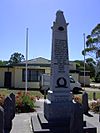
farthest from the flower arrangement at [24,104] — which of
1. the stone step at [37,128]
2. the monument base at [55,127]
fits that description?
the monument base at [55,127]

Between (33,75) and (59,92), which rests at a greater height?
(33,75)

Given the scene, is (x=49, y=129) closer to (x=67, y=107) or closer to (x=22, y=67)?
(x=67, y=107)

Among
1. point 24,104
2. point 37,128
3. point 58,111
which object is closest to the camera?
point 37,128

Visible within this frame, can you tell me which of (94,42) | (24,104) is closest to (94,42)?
(94,42)

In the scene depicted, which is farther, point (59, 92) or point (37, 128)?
point (59, 92)

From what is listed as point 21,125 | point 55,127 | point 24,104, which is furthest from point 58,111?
point 24,104

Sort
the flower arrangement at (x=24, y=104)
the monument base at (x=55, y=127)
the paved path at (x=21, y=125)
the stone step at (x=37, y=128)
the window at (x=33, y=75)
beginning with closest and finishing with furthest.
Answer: the stone step at (x=37, y=128)
the monument base at (x=55, y=127)
the paved path at (x=21, y=125)
the flower arrangement at (x=24, y=104)
the window at (x=33, y=75)

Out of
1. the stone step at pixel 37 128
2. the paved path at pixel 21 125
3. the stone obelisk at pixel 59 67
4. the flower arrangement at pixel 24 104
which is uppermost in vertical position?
the stone obelisk at pixel 59 67

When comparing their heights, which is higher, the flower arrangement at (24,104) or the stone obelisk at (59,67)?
the stone obelisk at (59,67)

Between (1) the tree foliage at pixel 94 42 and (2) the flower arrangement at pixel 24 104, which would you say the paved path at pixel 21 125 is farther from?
(1) the tree foliage at pixel 94 42

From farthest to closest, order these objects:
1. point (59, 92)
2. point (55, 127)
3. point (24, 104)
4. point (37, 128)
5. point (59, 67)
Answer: point (24, 104) < point (59, 67) < point (59, 92) < point (55, 127) < point (37, 128)

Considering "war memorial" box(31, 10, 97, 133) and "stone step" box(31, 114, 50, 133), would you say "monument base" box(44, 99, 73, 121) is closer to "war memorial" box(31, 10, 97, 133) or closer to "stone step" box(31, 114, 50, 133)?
"war memorial" box(31, 10, 97, 133)

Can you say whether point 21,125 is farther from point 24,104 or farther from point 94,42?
point 94,42

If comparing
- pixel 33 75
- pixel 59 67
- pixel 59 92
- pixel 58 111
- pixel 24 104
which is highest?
pixel 33 75
